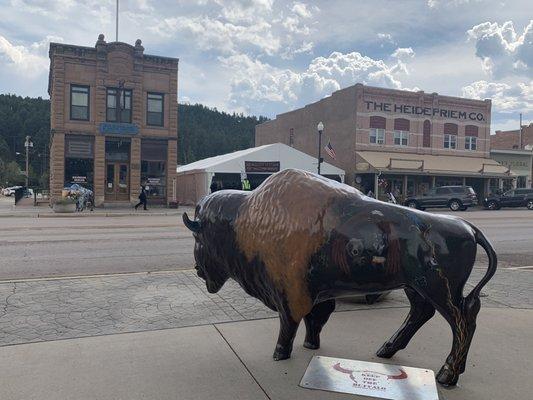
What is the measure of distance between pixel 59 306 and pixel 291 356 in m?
3.01

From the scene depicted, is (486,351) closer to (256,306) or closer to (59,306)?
(256,306)

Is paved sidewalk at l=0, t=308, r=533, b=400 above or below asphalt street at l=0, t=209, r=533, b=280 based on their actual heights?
above

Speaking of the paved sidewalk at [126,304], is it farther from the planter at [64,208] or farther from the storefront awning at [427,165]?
the storefront awning at [427,165]

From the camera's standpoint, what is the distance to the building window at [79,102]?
27.6m

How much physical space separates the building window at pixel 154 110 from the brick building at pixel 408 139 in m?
15.7

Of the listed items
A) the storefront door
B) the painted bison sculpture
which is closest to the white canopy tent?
the storefront door

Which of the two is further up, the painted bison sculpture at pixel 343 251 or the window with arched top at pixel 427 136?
the window with arched top at pixel 427 136

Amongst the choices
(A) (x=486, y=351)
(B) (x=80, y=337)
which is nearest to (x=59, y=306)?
(B) (x=80, y=337)

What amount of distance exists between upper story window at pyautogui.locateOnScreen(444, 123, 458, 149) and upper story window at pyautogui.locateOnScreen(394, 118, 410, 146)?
153 inches

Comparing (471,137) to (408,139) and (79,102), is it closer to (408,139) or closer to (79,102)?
(408,139)

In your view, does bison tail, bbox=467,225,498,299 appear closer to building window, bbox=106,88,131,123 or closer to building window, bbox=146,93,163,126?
building window, bbox=106,88,131,123

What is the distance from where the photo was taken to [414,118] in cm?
3906

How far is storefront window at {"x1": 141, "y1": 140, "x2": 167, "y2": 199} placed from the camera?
29.3 meters

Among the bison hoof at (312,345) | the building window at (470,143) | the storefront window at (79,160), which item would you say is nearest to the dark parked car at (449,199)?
the building window at (470,143)
